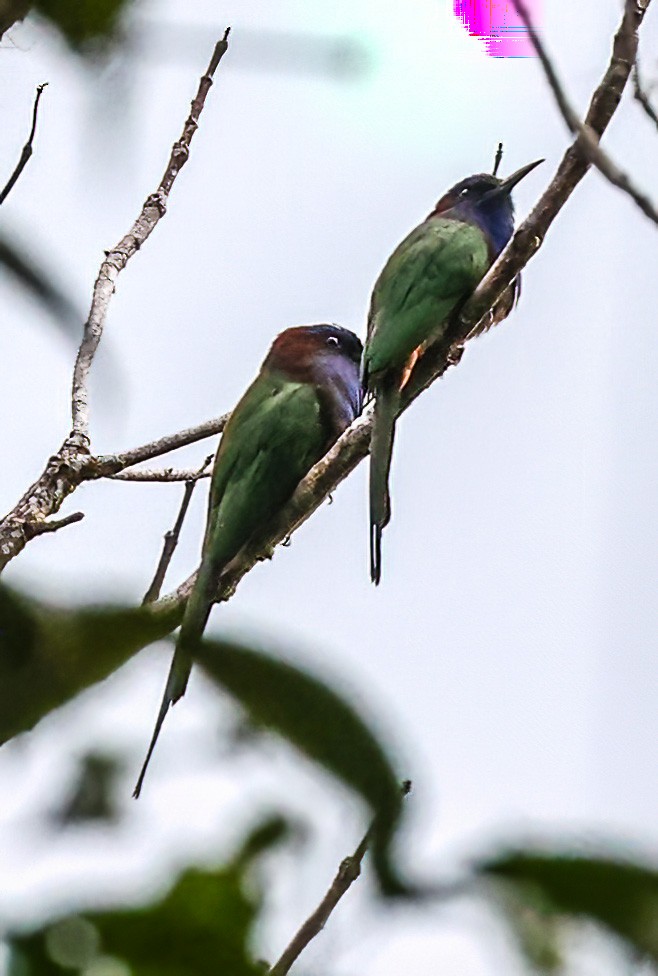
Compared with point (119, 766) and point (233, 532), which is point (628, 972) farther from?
point (233, 532)

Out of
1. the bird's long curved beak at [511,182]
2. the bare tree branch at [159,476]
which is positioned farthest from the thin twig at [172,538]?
the bird's long curved beak at [511,182]

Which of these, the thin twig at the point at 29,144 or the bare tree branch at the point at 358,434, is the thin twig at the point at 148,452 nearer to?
the bare tree branch at the point at 358,434

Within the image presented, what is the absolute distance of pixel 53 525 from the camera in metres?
2.33

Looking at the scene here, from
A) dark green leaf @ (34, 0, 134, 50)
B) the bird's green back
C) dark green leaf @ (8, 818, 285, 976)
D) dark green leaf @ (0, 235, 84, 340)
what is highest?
the bird's green back

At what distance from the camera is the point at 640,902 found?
346 mm

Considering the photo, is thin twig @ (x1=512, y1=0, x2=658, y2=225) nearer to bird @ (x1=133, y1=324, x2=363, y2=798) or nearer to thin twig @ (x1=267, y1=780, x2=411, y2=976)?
thin twig @ (x1=267, y1=780, x2=411, y2=976)

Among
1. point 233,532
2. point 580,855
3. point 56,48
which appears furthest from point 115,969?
point 233,532

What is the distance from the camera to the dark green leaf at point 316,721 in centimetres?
37

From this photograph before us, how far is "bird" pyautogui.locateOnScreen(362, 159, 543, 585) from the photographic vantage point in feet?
10.7

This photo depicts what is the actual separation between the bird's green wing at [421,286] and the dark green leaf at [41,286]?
291 centimetres

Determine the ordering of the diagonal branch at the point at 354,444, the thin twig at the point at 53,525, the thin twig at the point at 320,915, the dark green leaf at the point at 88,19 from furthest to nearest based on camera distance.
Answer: the diagonal branch at the point at 354,444
the thin twig at the point at 53,525
the thin twig at the point at 320,915
the dark green leaf at the point at 88,19

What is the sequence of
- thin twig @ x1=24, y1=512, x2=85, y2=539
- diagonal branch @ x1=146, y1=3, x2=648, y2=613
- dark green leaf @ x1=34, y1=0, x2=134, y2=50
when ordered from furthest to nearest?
diagonal branch @ x1=146, y1=3, x2=648, y2=613 → thin twig @ x1=24, y1=512, x2=85, y2=539 → dark green leaf @ x1=34, y1=0, x2=134, y2=50

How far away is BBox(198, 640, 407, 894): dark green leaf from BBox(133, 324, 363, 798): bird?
2.58 meters

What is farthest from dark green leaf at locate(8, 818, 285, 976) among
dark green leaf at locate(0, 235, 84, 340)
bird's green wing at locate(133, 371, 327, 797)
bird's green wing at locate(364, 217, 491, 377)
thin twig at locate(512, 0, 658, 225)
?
bird's green wing at locate(364, 217, 491, 377)
